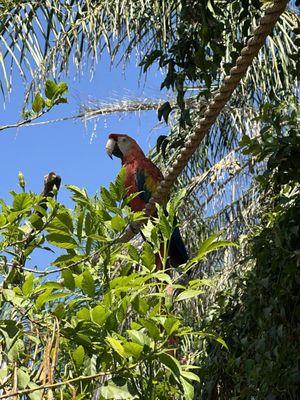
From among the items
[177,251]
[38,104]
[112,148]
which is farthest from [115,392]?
[112,148]

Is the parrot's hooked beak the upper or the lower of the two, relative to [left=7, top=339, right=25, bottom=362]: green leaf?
upper

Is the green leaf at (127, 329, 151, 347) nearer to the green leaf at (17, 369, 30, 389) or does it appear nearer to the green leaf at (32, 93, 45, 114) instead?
the green leaf at (17, 369, 30, 389)

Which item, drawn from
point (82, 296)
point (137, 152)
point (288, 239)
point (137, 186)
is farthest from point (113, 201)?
point (137, 152)

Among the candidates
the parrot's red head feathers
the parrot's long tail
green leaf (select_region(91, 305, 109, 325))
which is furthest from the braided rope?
the parrot's red head feathers

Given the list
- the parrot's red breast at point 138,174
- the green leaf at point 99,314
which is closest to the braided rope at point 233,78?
the green leaf at point 99,314

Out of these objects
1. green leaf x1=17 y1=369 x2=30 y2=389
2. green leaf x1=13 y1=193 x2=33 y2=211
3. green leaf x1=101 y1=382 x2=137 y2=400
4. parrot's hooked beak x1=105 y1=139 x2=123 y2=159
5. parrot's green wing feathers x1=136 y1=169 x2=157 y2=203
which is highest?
parrot's hooked beak x1=105 y1=139 x2=123 y2=159

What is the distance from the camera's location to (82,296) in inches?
41.9

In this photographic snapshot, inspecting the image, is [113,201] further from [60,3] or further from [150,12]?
[150,12]

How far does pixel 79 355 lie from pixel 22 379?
85 mm

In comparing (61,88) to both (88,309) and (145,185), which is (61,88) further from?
(145,185)

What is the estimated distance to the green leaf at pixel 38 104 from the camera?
109 cm

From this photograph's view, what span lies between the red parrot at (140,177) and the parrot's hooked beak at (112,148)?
15 mm

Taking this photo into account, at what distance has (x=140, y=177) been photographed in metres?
3.02

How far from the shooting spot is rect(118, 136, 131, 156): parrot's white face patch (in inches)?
130
